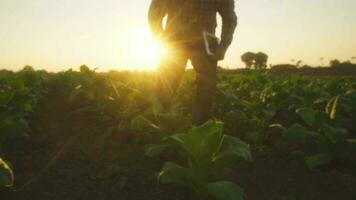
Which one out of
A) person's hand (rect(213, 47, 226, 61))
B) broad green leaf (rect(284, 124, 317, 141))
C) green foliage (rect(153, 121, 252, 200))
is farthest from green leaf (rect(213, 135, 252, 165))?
person's hand (rect(213, 47, 226, 61))

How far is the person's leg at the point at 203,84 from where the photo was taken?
4586 millimetres

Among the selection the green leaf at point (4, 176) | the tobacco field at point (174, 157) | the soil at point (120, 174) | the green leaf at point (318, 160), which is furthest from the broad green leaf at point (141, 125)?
the green leaf at point (4, 176)

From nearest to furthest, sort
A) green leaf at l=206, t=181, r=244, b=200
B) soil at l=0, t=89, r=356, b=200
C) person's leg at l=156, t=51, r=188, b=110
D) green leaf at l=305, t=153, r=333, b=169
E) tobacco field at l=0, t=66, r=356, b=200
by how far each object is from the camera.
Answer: green leaf at l=206, t=181, r=244, b=200 → tobacco field at l=0, t=66, r=356, b=200 → soil at l=0, t=89, r=356, b=200 → green leaf at l=305, t=153, r=333, b=169 → person's leg at l=156, t=51, r=188, b=110

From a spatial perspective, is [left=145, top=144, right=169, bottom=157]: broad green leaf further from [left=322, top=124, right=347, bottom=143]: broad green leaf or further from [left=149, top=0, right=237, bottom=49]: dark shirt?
[left=322, top=124, right=347, bottom=143]: broad green leaf

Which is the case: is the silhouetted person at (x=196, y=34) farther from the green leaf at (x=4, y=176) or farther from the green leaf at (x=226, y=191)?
the green leaf at (x=4, y=176)

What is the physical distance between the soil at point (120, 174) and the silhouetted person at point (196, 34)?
80 cm

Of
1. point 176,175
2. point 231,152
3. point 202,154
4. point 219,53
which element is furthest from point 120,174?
point 219,53

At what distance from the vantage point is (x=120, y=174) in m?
3.93

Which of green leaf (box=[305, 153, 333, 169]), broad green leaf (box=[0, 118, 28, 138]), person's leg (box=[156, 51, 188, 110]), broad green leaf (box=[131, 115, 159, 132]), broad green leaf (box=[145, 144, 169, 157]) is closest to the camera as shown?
broad green leaf (box=[0, 118, 28, 138])

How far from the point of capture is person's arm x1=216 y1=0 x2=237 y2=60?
455 cm

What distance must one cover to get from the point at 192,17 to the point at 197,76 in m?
0.57

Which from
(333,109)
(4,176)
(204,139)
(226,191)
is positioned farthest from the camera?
(333,109)

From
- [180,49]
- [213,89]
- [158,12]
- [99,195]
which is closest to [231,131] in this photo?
[213,89]

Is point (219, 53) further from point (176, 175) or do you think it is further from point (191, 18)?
point (176, 175)
